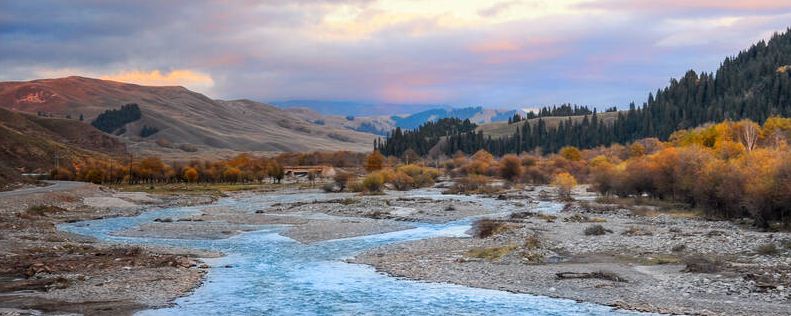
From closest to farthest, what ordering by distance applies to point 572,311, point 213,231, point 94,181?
point 572,311 < point 213,231 < point 94,181

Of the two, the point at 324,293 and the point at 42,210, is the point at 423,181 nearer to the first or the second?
the point at 42,210

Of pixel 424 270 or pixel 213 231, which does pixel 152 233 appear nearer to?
pixel 213 231

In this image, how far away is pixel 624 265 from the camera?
119ft

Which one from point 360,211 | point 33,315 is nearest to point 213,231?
point 360,211

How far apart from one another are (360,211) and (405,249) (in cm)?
3537

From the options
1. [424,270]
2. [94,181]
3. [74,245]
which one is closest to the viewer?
[424,270]

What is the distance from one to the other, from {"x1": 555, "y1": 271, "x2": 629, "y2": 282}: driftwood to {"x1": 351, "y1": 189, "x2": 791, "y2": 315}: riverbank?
0.05 metres

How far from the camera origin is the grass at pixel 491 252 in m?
39.8

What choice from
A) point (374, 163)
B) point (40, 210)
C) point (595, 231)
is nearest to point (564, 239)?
point (595, 231)

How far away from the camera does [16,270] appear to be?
33.2m

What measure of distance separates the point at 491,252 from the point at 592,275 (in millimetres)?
8979

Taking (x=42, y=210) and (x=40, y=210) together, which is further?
(x=42, y=210)

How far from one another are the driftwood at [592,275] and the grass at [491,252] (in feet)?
20.7

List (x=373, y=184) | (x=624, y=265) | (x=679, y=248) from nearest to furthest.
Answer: (x=624, y=265) < (x=679, y=248) < (x=373, y=184)
